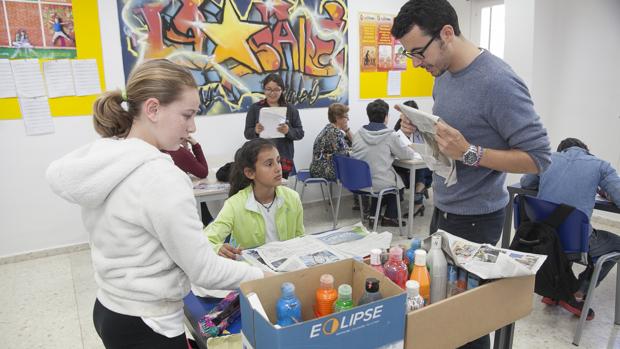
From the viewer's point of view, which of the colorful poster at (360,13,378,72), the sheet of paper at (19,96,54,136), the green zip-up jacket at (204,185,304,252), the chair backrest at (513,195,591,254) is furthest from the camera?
the colorful poster at (360,13,378,72)

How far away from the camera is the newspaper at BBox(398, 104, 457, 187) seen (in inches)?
57.0

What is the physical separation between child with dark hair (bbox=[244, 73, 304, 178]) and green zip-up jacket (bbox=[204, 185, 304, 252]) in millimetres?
1813

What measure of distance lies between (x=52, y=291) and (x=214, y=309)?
2.47 meters

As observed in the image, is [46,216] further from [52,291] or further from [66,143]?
[52,291]

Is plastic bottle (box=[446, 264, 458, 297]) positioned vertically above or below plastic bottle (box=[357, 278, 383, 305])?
below

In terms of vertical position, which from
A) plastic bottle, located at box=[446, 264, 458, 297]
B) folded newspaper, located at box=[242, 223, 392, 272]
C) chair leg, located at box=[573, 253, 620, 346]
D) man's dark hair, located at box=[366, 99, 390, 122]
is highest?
man's dark hair, located at box=[366, 99, 390, 122]

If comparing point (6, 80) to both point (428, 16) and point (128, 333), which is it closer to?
point (128, 333)

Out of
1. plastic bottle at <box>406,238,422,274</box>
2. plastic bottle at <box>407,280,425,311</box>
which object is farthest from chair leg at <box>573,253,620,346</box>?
plastic bottle at <box>407,280,425,311</box>

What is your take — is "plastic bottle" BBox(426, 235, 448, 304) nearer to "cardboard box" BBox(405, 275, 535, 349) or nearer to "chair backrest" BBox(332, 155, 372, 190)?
"cardboard box" BBox(405, 275, 535, 349)

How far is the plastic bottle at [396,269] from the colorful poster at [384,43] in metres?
4.36

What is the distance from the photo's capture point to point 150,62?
103cm

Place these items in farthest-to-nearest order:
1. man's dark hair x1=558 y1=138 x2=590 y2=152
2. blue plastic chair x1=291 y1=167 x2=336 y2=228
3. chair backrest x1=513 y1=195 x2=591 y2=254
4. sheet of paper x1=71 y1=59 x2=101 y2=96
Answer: blue plastic chair x1=291 y1=167 x2=336 y2=228 → sheet of paper x1=71 y1=59 x2=101 y2=96 → man's dark hair x1=558 y1=138 x2=590 y2=152 → chair backrest x1=513 y1=195 x2=591 y2=254

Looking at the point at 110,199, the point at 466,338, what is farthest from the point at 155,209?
the point at 466,338

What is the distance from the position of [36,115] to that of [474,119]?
142 inches
